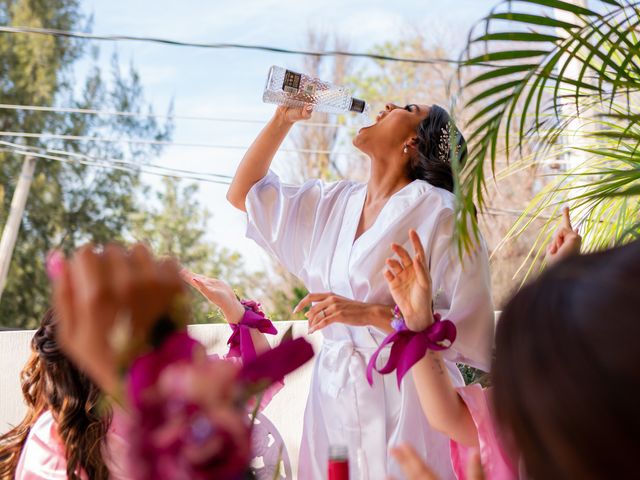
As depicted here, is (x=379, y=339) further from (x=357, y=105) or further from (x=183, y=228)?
(x=183, y=228)

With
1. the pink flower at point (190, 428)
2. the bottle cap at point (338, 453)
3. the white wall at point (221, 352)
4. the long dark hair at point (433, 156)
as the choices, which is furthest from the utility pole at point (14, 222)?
the pink flower at point (190, 428)

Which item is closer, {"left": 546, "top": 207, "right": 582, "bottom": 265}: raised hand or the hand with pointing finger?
the hand with pointing finger

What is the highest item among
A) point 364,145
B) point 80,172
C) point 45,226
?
point 364,145

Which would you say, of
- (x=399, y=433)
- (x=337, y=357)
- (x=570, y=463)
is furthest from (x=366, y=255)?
(x=570, y=463)

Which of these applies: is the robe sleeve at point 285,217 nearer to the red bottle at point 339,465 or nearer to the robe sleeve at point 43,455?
the robe sleeve at point 43,455

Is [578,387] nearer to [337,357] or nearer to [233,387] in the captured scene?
[233,387]

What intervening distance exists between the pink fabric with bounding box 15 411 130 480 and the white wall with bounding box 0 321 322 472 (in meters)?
0.64

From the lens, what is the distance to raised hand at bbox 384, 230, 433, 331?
1.11m

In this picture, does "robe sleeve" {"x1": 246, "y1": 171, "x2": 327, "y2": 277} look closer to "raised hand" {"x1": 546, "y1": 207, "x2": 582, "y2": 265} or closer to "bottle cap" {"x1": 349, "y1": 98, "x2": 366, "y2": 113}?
"bottle cap" {"x1": 349, "y1": 98, "x2": 366, "y2": 113}

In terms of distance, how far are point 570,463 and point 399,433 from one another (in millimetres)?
1139

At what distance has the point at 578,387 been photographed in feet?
1.16

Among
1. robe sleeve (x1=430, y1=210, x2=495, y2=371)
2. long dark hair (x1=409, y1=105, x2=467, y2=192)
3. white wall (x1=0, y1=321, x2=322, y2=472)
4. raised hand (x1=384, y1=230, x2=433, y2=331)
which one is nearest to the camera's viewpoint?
raised hand (x1=384, y1=230, x2=433, y2=331)

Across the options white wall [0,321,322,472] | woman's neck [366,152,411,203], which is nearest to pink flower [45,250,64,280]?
woman's neck [366,152,411,203]

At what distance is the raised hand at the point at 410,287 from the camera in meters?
1.11
